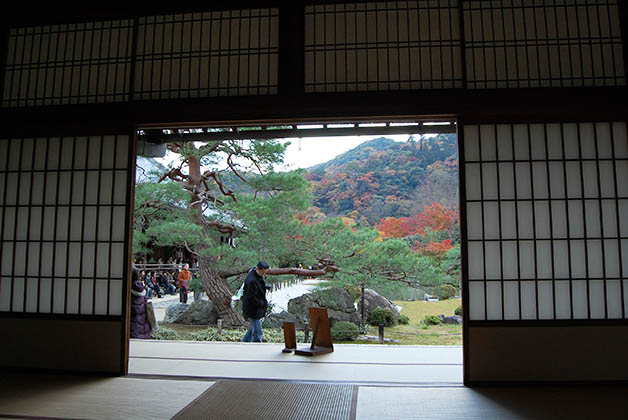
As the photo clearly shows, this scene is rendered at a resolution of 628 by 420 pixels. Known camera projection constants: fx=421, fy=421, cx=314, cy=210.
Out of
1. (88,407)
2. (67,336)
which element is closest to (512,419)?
(88,407)

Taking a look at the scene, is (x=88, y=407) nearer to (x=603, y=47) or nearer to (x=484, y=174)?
(x=484, y=174)

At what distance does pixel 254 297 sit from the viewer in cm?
479

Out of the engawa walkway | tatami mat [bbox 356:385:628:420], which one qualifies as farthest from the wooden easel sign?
tatami mat [bbox 356:385:628:420]

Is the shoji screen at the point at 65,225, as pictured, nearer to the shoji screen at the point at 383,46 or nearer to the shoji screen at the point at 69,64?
the shoji screen at the point at 69,64

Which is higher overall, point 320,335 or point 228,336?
point 320,335

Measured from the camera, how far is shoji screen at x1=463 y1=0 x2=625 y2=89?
130 inches

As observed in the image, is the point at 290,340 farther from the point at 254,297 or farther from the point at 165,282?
the point at 165,282

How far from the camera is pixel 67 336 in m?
3.44

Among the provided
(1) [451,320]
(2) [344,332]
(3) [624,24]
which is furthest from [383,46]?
(1) [451,320]

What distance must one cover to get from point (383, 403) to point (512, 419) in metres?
0.75

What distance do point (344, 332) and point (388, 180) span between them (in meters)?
7.14

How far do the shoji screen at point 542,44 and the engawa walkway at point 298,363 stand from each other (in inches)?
92.9

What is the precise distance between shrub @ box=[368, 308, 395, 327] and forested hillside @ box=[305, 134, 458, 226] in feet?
14.4

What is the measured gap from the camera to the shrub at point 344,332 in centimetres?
968
